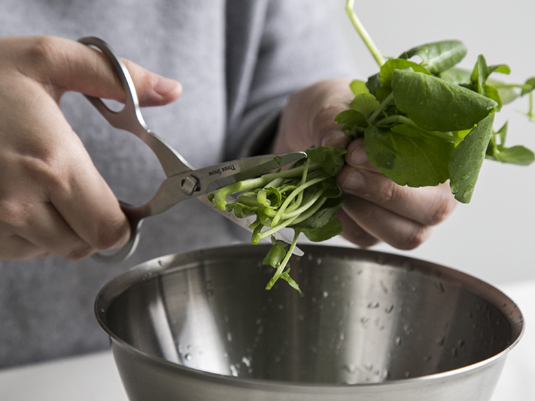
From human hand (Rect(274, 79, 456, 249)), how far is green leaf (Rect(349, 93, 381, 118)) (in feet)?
0.07

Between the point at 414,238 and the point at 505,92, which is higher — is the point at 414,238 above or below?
below

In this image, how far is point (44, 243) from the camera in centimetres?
45

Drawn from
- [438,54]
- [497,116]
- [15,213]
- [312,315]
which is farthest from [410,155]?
[497,116]

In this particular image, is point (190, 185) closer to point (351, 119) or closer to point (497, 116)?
point (351, 119)

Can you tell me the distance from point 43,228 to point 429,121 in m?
0.32

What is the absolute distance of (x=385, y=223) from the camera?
439mm

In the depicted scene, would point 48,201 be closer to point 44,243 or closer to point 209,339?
point 44,243

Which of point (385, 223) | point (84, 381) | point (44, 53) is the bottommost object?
point (84, 381)

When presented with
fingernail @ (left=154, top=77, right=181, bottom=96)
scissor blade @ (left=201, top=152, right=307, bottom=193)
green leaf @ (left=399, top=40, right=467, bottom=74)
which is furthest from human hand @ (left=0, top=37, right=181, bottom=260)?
green leaf @ (left=399, top=40, right=467, bottom=74)

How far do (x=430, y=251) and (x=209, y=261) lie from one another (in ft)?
3.43

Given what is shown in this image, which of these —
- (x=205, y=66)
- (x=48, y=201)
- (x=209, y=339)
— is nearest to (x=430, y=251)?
(x=205, y=66)

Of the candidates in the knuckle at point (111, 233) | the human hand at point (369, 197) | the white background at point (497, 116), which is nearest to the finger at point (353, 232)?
the human hand at point (369, 197)

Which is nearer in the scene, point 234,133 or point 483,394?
point 483,394

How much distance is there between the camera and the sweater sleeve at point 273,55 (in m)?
0.75
